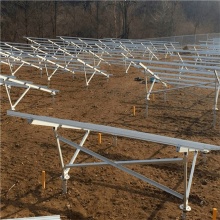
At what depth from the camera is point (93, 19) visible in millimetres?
35000

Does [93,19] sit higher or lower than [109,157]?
higher

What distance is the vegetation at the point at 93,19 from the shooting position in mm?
31688

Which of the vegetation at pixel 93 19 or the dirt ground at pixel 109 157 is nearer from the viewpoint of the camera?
the dirt ground at pixel 109 157

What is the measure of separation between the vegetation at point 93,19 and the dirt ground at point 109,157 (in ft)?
73.5

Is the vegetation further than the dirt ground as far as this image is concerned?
Yes

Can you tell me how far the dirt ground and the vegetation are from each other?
22.4m

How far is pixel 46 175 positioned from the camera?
5895 millimetres

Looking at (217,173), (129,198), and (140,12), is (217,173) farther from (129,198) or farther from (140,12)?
(140,12)

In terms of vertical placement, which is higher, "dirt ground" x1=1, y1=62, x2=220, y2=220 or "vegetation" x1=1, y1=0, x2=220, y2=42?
"vegetation" x1=1, y1=0, x2=220, y2=42

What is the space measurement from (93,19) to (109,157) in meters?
30.4

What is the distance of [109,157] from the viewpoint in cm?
667

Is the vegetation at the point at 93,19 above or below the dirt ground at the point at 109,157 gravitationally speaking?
above

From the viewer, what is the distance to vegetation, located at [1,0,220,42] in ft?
104

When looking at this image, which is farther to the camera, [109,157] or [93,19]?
[93,19]
